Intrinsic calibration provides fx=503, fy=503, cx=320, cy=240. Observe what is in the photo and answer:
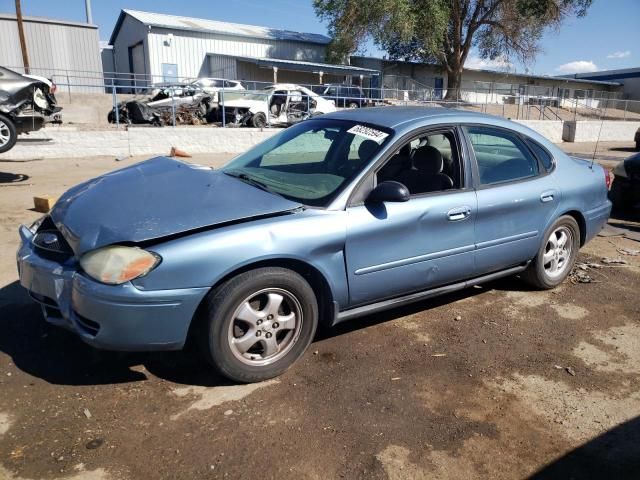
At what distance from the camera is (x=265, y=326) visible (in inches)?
114

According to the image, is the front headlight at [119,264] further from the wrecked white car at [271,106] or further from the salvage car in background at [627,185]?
the wrecked white car at [271,106]

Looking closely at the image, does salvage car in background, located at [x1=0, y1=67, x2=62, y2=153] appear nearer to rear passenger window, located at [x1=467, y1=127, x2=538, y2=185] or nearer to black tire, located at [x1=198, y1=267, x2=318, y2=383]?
black tire, located at [x1=198, y1=267, x2=318, y2=383]

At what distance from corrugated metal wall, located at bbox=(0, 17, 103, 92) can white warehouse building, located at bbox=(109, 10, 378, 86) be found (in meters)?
3.39

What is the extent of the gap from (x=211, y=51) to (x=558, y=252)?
32919 millimetres

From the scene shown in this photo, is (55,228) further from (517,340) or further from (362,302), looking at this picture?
(517,340)

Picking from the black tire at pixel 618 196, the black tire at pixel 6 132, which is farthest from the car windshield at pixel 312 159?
the black tire at pixel 6 132

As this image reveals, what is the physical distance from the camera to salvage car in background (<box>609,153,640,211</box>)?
24.3ft

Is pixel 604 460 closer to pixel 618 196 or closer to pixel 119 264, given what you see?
pixel 119 264

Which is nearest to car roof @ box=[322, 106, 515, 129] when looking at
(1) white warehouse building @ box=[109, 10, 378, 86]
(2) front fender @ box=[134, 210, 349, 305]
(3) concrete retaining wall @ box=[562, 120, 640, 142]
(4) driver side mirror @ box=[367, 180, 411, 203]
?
(4) driver side mirror @ box=[367, 180, 411, 203]

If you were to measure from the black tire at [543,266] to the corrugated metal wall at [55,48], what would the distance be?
2692 centimetres

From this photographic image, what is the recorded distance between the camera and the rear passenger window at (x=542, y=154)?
168 inches

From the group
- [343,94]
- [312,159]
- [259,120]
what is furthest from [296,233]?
[343,94]

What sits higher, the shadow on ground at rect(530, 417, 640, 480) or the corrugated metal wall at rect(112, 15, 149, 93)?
the corrugated metal wall at rect(112, 15, 149, 93)

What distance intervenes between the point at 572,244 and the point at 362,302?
2.48 meters
